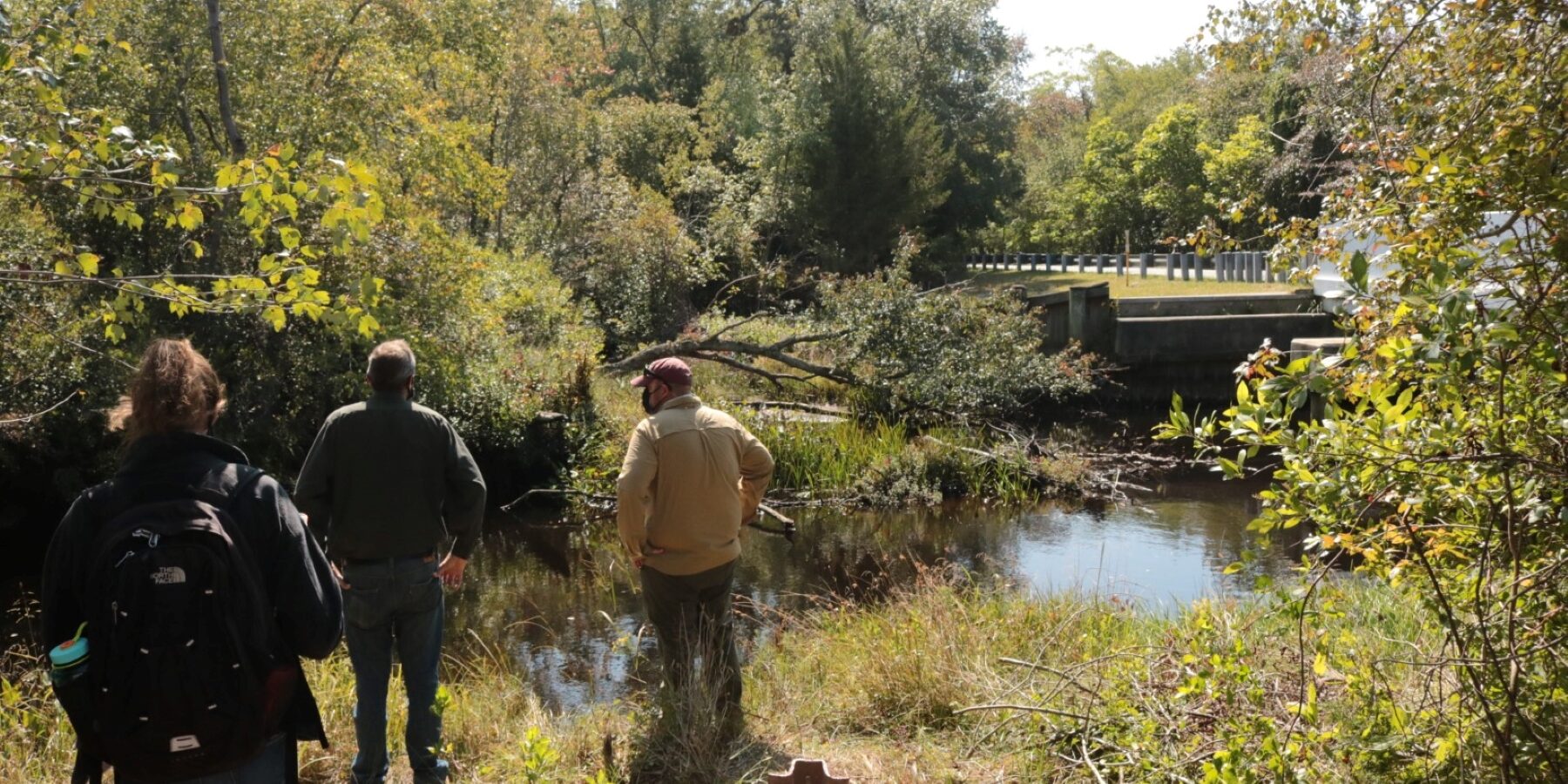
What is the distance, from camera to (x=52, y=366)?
451 inches

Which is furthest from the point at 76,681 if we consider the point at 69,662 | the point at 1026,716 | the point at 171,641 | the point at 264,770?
the point at 1026,716

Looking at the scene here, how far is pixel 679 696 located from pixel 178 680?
2.49 m

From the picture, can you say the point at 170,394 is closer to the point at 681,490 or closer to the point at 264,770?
the point at 264,770

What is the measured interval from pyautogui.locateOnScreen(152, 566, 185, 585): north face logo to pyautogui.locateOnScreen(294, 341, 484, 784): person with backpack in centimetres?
167

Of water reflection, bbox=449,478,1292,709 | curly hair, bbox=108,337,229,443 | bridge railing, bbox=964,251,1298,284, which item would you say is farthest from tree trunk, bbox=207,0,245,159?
bridge railing, bbox=964,251,1298,284

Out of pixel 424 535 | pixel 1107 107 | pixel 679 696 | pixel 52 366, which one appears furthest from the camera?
pixel 1107 107

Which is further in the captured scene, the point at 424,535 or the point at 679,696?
the point at 679,696

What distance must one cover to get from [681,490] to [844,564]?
763 cm

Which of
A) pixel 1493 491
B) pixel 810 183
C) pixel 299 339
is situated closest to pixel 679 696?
pixel 1493 491

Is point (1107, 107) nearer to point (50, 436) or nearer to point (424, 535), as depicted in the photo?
point (50, 436)

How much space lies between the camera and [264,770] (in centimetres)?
306

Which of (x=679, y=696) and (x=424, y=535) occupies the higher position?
(x=424, y=535)

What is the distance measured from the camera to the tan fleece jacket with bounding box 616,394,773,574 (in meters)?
5.04

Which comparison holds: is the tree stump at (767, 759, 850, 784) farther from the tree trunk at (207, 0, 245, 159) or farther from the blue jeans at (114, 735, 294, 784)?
the tree trunk at (207, 0, 245, 159)
